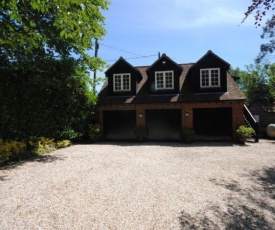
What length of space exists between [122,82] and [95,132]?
480cm

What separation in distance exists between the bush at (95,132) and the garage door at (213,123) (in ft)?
24.0

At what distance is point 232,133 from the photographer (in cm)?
1827

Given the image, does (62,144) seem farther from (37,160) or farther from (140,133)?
(140,133)

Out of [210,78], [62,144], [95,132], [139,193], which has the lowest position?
[139,193]

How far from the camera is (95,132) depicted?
19203 mm

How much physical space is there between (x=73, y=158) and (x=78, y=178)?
3.89m

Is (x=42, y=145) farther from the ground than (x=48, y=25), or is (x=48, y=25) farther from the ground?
(x=48, y=25)

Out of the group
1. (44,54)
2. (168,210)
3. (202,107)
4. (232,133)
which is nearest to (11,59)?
(44,54)

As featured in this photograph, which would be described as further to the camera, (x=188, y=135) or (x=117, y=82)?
(x=117, y=82)

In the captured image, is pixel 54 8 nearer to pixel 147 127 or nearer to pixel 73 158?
pixel 73 158

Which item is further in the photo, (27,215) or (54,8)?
(54,8)

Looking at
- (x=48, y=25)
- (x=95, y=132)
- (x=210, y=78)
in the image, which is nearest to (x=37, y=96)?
(x=48, y=25)

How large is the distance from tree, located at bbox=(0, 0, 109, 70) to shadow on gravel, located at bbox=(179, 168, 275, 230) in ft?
17.4

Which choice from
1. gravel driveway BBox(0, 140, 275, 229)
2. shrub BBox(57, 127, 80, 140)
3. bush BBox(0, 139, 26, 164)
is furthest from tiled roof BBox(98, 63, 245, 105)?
bush BBox(0, 139, 26, 164)
